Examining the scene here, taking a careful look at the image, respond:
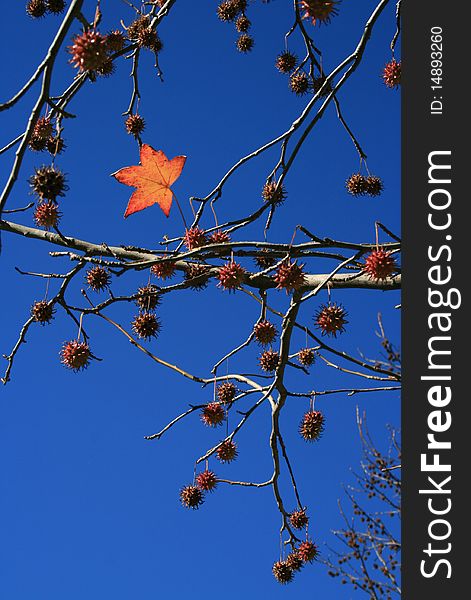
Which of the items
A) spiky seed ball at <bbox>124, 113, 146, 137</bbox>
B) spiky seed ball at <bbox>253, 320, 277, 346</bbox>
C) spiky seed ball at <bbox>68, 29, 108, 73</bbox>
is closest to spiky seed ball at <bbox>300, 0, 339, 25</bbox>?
spiky seed ball at <bbox>68, 29, 108, 73</bbox>

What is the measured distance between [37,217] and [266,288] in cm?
82

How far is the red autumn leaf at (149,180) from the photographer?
252 centimetres

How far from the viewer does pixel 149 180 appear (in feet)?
8.35

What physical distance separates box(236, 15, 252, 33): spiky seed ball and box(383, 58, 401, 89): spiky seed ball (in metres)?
1.13

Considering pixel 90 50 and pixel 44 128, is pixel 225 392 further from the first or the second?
pixel 90 50

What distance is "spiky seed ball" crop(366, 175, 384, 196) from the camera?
316cm

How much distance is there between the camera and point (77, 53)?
1.85 meters

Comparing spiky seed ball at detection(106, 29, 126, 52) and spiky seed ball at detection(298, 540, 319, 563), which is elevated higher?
spiky seed ball at detection(106, 29, 126, 52)

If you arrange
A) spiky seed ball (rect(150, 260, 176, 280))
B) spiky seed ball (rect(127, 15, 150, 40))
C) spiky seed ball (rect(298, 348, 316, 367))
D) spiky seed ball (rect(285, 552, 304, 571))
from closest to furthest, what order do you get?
spiky seed ball (rect(150, 260, 176, 280)) → spiky seed ball (rect(298, 348, 316, 367)) → spiky seed ball (rect(285, 552, 304, 571)) → spiky seed ball (rect(127, 15, 150, 40))

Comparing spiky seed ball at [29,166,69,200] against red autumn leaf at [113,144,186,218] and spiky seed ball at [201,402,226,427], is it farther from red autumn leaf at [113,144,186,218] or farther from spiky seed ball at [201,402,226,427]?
spiky seed ball at [201,402,226,427]

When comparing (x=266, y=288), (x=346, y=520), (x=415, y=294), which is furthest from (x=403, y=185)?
(x=346, y=520)

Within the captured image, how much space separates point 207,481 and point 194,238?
1.18m

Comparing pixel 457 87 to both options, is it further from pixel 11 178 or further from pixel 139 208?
pixel 11 178

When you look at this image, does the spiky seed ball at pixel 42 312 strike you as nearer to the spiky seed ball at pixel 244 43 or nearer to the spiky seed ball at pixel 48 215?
the spiky seed ball at pixel 48 215
